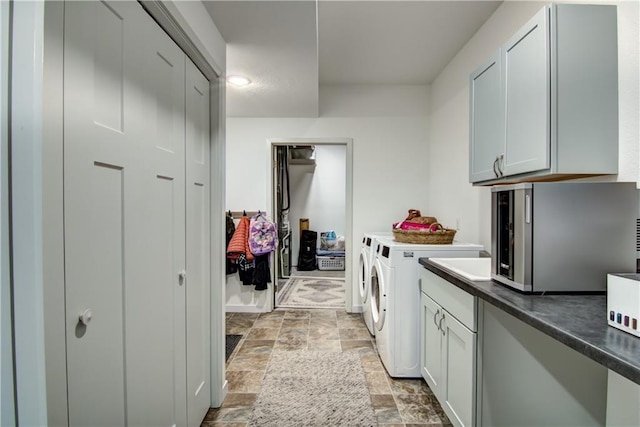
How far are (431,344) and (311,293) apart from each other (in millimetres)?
2477

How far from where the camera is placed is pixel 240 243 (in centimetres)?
327

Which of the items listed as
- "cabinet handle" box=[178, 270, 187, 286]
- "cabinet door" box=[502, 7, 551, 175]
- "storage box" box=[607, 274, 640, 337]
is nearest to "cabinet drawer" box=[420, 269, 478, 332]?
"storage box" box=[607, 274, 640, 337]

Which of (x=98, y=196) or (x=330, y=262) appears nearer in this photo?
→ (x=98, y=196)

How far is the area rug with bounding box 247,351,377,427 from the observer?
1.73 m

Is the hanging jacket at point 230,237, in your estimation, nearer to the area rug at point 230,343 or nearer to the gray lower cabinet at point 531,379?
the area rug at point 230,343

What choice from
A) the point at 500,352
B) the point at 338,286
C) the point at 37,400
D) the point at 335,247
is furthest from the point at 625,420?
the point at 335,247

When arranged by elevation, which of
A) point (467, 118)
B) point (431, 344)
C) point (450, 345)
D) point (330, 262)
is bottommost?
point (330, 262)

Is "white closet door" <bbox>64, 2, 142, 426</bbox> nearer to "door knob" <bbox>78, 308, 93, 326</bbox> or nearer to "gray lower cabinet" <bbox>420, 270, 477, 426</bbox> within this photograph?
"door knob" <bbox>78, 308, 93, 326</bbox>

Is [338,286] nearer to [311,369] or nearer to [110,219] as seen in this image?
[311,369]

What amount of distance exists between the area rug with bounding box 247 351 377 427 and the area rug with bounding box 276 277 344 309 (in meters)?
1.22

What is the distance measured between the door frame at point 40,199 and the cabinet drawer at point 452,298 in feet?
4.72

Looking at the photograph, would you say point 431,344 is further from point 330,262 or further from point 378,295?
point 330,262

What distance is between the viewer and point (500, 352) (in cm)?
129

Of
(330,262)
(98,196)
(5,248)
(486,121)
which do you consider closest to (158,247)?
(98,196)
